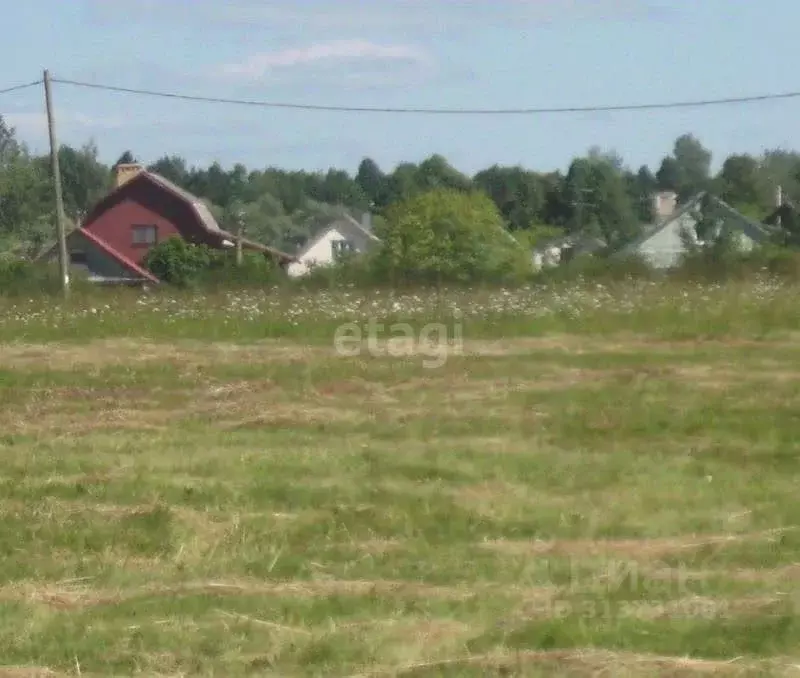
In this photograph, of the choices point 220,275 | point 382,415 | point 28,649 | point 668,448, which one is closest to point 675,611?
point 28,649

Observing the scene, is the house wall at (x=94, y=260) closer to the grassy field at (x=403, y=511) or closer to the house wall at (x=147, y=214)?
the house wall at (x=147, y=214)

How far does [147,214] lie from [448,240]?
23729mm

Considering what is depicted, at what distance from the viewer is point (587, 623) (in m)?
5.77

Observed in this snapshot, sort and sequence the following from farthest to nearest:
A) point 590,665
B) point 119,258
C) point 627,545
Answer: point 119,258
point 627,545
point 590,665

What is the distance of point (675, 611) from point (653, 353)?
35.5ft

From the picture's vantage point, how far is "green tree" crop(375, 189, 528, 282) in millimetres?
41781

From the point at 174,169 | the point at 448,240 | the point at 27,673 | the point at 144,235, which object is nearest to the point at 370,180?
the point at 174,169

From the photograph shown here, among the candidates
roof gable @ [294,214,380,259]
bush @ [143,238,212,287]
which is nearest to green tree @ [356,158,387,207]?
roof gable @ [294,214,380,259]

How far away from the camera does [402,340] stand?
18688 millimetres

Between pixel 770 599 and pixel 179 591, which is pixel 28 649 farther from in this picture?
pixel 770 599

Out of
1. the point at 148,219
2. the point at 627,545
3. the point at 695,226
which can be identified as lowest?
the point at 627,545

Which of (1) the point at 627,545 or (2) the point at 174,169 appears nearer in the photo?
(1) the point at 627,545

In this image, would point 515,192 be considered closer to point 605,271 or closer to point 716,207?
point 716,207

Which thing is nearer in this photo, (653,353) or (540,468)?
(540,468)
